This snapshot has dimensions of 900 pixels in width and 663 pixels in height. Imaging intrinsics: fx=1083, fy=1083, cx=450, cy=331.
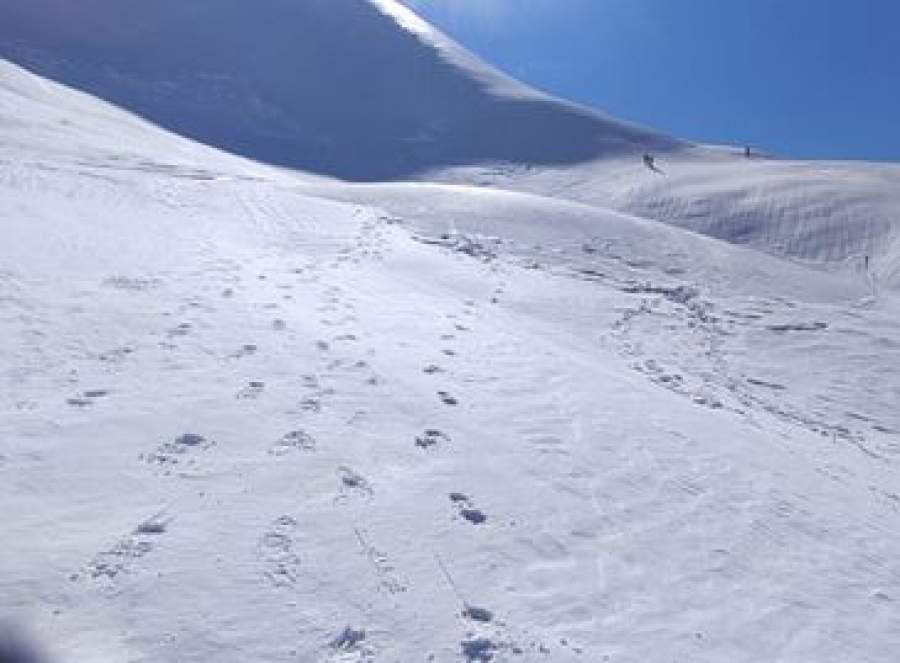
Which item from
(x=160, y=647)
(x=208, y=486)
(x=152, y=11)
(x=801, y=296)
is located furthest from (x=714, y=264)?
(x=152, y=11)

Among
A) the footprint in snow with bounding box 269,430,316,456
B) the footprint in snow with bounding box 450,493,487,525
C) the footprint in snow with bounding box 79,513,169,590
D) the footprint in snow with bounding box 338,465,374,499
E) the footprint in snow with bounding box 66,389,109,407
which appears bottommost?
the footprint in snow with bounding box 79,513,169,590

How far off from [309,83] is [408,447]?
70616 mm

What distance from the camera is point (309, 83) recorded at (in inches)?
3027

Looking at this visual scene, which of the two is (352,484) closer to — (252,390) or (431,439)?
(431,439)

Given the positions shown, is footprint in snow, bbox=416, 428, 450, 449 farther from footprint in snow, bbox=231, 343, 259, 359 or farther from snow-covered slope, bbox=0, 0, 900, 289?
snow-covered slope, bbox=0, 0, 900, 289

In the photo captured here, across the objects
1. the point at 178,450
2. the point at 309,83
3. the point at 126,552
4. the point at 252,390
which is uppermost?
the point at 309,83

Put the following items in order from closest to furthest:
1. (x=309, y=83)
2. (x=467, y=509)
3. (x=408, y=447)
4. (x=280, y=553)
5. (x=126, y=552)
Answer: (x=126, y=552)
(x=280, y=553)
(x=467, y=509)
(x=408, y=447)
(x=309, y=83)

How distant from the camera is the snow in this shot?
651 centimetres

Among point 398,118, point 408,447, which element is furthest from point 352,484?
point 398,118

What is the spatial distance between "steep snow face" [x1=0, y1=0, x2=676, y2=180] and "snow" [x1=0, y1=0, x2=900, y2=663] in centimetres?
3961

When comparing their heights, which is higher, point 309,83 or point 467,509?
point 309,83

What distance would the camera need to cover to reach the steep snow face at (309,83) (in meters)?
64.1

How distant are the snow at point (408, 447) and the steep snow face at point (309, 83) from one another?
39.6 meters

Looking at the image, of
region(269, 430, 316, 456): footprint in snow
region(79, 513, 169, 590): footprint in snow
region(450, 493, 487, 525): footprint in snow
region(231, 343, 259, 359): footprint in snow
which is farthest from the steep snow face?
region(79, 513, 169, 590): footprint in snow
